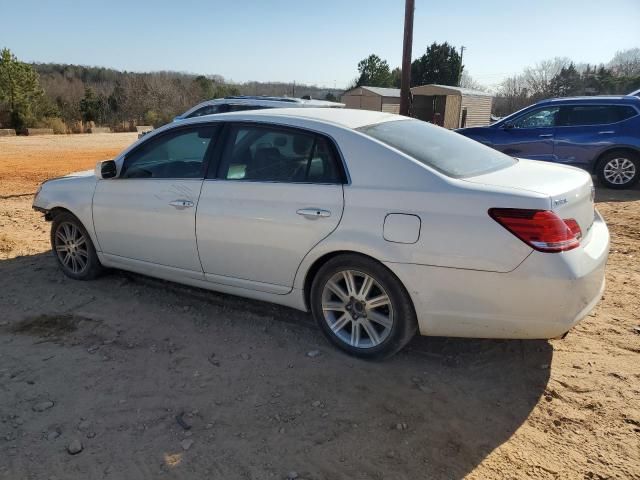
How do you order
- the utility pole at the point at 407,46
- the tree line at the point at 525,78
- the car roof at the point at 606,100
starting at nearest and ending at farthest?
1. the car roof at the point at 606,100
2. the utility pole at the point at 407,46
3. the tree line at the point at 525,78

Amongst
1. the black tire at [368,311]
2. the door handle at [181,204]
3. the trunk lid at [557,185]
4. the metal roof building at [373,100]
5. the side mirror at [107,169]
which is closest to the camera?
the trunk lid at [557,185]

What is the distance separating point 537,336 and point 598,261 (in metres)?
0.59

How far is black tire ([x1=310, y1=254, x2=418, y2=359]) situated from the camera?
3.30 m

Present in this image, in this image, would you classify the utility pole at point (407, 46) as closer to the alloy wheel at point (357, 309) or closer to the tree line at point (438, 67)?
the alloy wheel at point (357, 309)

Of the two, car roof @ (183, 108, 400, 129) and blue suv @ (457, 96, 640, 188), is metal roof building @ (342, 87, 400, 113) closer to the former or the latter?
blue suv @ (457, 96, 640, 188)

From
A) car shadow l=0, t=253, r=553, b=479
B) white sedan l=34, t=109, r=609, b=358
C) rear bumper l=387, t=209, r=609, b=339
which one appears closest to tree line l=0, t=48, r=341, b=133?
white sedan l=34, t=109, r=609, b=358

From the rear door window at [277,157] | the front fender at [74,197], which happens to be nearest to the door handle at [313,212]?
the rear door window at [277,157]

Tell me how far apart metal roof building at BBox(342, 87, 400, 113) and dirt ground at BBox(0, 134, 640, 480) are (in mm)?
24615

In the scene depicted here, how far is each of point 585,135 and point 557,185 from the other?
7.94 m

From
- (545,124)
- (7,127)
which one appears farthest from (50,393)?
(7,127)

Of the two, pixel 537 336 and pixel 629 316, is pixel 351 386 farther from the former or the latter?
pixel 629 316

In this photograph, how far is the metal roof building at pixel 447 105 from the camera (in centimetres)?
2866

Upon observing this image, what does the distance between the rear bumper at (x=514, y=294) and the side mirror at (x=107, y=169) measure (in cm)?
Answer: 272

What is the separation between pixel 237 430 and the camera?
2.86 m
